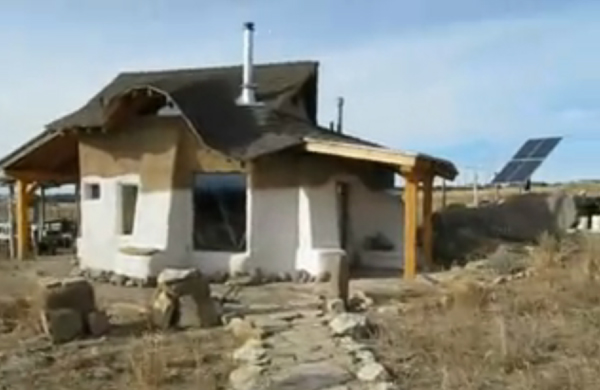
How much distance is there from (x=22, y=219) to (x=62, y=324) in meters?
13.4

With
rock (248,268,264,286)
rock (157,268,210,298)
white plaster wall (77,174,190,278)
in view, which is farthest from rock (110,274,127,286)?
rock (157,268,210,298)

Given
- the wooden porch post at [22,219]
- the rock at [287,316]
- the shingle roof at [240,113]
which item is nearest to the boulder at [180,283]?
the rock at [287,316]

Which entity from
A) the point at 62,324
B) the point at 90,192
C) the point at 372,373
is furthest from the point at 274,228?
the point at 372,373

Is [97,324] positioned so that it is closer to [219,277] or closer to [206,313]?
[206,313]

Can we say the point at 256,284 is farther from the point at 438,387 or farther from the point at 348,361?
the point at 438,387

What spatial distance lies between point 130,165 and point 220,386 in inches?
468

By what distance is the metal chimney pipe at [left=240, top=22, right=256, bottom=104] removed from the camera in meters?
21.3

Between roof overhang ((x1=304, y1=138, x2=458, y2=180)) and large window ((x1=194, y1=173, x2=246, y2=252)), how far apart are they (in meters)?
1.84

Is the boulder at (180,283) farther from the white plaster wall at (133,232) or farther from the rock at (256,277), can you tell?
the white plaster wall at (133,232)

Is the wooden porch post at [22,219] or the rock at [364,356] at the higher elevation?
the wooden porch post at [22,219]

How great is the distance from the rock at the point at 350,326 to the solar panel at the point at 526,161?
54.0ft

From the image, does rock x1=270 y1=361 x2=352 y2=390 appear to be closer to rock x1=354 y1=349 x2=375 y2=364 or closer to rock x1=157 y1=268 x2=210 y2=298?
rock x1=354 y1=349 x2=375 y2=364

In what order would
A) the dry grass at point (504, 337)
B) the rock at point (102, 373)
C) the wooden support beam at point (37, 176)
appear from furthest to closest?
the wooden support beam at point (37, 176) < the rock at point (102, 373) < the dry grass at point (504, 337)

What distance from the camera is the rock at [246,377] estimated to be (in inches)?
320
